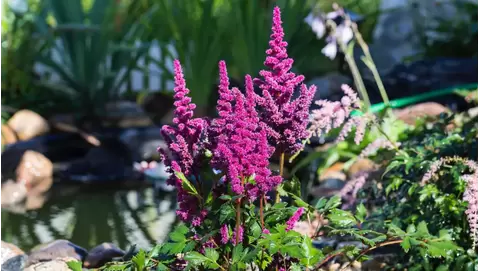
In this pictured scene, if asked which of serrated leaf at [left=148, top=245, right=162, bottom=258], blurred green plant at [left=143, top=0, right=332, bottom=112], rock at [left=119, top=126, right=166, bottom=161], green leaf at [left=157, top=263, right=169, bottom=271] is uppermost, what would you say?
blurred green plant at [left=143, top=0, right=332, bottom=112]

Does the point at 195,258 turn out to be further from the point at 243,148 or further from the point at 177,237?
the point at 243,148

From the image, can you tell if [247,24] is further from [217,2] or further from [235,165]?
[235,165]

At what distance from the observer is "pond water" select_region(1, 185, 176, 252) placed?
13.8 ft

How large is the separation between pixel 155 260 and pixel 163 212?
114 inches

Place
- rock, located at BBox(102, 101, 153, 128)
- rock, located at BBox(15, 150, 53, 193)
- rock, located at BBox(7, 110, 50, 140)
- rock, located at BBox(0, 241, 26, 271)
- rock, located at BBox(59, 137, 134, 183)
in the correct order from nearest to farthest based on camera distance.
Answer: rock, located at BBox(0, 241, 26, 271), rock, located at BBox(15, 150, 53, 193), rock, located at BBox(59, 137, 134, 183), rock, located at BBox(7, 110, 50, 140), rock, located at BBox(102, 101, 153, 128)

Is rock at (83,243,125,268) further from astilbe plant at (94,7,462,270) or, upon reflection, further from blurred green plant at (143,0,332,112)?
blurred green plant at (143,0,332,112)

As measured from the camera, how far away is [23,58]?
8578 mm

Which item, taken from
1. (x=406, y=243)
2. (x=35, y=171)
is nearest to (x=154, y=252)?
(x=406, y=243)

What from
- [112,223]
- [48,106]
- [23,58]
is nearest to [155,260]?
[112,223]

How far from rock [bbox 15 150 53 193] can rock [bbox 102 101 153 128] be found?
180 cm

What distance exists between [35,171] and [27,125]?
53.0 inches

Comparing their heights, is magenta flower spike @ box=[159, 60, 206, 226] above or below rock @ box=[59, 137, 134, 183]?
above

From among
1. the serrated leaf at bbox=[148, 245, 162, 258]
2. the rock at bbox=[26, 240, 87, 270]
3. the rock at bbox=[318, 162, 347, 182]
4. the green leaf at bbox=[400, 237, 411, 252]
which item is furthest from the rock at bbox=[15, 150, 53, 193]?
the green leaf at bbox=[400, 237, 411, 252]

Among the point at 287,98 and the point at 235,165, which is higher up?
the point at 287,98
